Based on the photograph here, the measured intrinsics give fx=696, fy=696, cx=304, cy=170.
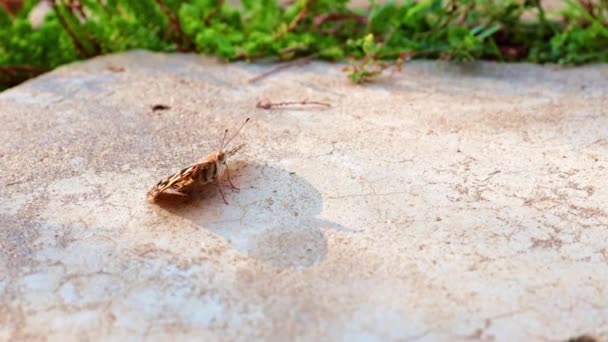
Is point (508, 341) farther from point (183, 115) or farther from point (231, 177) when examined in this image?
point (183, 115)

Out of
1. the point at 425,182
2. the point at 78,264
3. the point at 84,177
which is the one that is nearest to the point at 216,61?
the point at 84,177

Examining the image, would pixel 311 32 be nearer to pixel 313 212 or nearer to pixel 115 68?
pixel 115 68

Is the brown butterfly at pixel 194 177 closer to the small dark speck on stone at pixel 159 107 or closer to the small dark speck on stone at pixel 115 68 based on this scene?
the small dark speck on stone at pixel 159 107

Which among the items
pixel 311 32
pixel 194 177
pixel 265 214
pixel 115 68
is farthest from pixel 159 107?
pixel 311 32

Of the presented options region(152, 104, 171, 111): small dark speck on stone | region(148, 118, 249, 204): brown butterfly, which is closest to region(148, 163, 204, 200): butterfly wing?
region(148, 118, 249, 204): brown butterfly

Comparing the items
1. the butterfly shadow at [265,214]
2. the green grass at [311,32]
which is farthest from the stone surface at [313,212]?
the green grass at [311,32]
